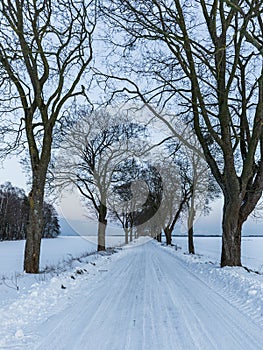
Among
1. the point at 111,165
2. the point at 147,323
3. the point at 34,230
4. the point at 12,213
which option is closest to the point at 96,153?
the point at 111,165

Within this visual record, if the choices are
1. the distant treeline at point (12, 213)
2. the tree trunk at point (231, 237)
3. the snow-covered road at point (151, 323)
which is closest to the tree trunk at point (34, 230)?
the snow-covered road at point (151, 323)

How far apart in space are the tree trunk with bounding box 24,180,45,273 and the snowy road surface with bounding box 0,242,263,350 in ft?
10.3

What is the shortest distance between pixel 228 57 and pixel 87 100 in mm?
5319

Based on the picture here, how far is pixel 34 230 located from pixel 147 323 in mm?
6148

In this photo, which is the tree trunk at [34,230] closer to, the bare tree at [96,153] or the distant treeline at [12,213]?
the bare tree at [96,153]

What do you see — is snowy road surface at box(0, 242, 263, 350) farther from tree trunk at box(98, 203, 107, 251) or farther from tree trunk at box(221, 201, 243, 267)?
tree trunk at box(98, 203, 107, 251)

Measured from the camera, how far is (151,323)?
4.68 m

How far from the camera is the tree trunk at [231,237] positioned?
10.4m

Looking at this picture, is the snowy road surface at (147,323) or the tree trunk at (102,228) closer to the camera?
the snowy road surface at (147,323)

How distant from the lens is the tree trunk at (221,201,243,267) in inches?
411

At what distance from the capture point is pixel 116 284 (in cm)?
851

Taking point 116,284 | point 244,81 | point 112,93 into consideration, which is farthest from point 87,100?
point 116,284

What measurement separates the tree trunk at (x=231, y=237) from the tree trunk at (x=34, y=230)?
5.99 m

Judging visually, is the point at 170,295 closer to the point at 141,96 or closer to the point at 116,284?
the point at 116,284
